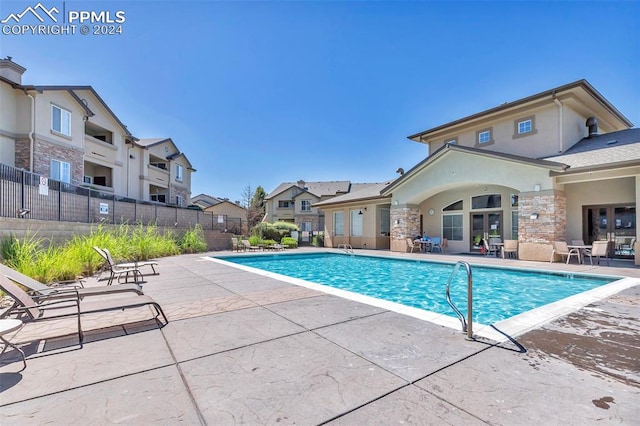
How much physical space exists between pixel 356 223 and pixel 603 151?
13778 millimetres

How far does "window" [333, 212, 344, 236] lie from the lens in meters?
23.4

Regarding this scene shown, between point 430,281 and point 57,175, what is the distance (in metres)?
22.5

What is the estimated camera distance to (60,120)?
62.4ft

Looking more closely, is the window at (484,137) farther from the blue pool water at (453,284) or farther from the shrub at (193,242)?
the shrub at (193,242)

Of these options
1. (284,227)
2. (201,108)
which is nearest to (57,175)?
(201,108)

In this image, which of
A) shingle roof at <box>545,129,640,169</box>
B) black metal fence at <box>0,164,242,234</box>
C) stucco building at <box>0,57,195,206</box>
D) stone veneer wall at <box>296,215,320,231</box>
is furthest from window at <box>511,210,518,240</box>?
stone veneer wall at <box>296,215,320,231</box>

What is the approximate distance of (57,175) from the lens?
736 inches

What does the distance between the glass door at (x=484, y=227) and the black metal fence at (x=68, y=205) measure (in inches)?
749

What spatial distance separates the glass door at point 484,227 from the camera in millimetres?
16141

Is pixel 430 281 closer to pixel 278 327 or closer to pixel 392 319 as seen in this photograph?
pixel 392 319

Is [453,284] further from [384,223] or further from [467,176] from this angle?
[384,223]

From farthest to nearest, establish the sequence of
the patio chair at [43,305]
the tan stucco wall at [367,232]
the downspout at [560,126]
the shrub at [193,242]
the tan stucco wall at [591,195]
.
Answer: the tan stucco wall at [367,232]
the shrub at [193,242]
the downspout at [560,126]
the tan stucco wall at [591,195]
the patio chair at [43,305]

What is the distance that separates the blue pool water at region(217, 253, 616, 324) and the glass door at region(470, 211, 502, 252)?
210 inches

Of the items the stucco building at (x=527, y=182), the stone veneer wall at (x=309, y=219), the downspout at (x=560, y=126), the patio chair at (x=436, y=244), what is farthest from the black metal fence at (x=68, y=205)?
the downspout at (x=560, y=126)
